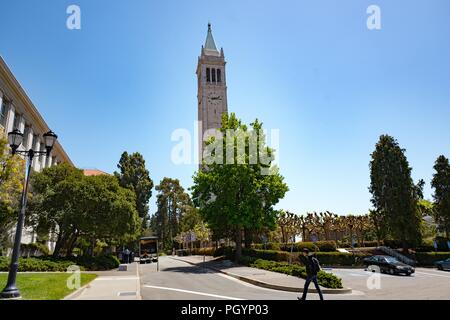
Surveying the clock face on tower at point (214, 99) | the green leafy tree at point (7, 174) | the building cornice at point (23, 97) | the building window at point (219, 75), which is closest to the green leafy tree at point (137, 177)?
the building cornice at point (23, 97)

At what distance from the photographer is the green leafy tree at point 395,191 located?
39.4 meters

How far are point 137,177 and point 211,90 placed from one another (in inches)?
1577

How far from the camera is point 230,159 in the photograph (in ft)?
110

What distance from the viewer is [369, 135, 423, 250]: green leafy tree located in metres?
39.4

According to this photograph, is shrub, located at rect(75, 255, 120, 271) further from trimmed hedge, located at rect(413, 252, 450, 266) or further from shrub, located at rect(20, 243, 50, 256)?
trimmed hedge, located at rect(413, 252, 450, 266)

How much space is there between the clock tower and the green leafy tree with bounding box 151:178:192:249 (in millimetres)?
10194

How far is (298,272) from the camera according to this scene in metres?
19.2

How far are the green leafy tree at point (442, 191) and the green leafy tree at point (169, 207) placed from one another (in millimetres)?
54722

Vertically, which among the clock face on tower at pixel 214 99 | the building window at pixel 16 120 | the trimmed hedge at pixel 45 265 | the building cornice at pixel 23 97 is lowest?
the trimmed hedge at pixel 45 265

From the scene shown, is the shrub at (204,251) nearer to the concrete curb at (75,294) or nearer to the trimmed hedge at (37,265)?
the trimmed hedge at (37,265)

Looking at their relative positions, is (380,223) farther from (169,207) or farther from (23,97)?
(169,207)

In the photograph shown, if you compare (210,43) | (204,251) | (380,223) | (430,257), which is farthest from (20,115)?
(210,43)
